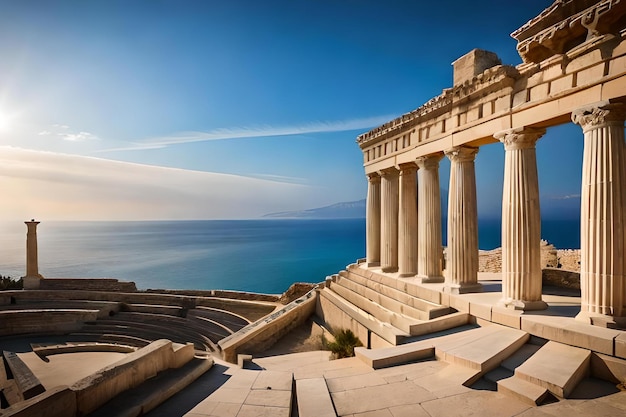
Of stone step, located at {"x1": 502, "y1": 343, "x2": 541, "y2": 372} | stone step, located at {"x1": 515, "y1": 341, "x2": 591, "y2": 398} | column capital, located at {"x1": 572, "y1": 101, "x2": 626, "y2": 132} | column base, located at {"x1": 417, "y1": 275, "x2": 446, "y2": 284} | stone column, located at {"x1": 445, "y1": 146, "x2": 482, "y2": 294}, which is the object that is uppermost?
column capital, located at {"x1": 572, "y1": 101, "x2": 626, "y2": 132}

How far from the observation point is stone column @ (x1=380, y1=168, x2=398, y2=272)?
16266mm

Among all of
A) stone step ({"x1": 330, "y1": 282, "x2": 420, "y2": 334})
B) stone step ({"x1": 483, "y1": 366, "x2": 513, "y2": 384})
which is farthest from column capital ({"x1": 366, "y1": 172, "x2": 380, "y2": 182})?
stone step ({"x1": 483, "y1": 366, "x2": 513, "y2": 384})

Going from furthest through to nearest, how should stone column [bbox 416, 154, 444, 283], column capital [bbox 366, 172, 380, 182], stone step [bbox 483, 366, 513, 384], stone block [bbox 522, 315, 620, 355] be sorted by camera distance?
1. column capital [bbox 366, 172, 380, 182]
2. stone column [bbox 416, 154, 444, 283]
3. stone block [bbox 522, 315, 620, 355]
4. stone step [bbox 483, 366, 513, 384]

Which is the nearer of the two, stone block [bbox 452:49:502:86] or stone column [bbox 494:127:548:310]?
stone column [bbox 494:127:548:310]

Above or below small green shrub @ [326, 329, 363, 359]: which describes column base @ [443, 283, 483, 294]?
above

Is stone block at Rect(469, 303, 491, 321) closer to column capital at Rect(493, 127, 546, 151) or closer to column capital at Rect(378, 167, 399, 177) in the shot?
column capital at Rect(493, 127, 546, 151)

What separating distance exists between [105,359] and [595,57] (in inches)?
737

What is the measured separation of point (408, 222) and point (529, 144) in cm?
632

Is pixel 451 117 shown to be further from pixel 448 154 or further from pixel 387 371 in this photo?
pixel 387 371

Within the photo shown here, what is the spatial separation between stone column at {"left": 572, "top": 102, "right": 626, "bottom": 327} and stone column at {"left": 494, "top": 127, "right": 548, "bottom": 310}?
1591 mm

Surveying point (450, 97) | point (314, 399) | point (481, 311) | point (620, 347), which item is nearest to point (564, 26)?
point (450, 97)

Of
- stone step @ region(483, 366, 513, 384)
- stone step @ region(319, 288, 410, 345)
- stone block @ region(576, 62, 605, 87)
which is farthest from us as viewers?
stone step @ region(319, 288, 410, 345)

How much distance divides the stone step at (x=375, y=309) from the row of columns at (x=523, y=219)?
2.10m

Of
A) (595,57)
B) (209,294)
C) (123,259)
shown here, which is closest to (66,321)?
(209,294)
